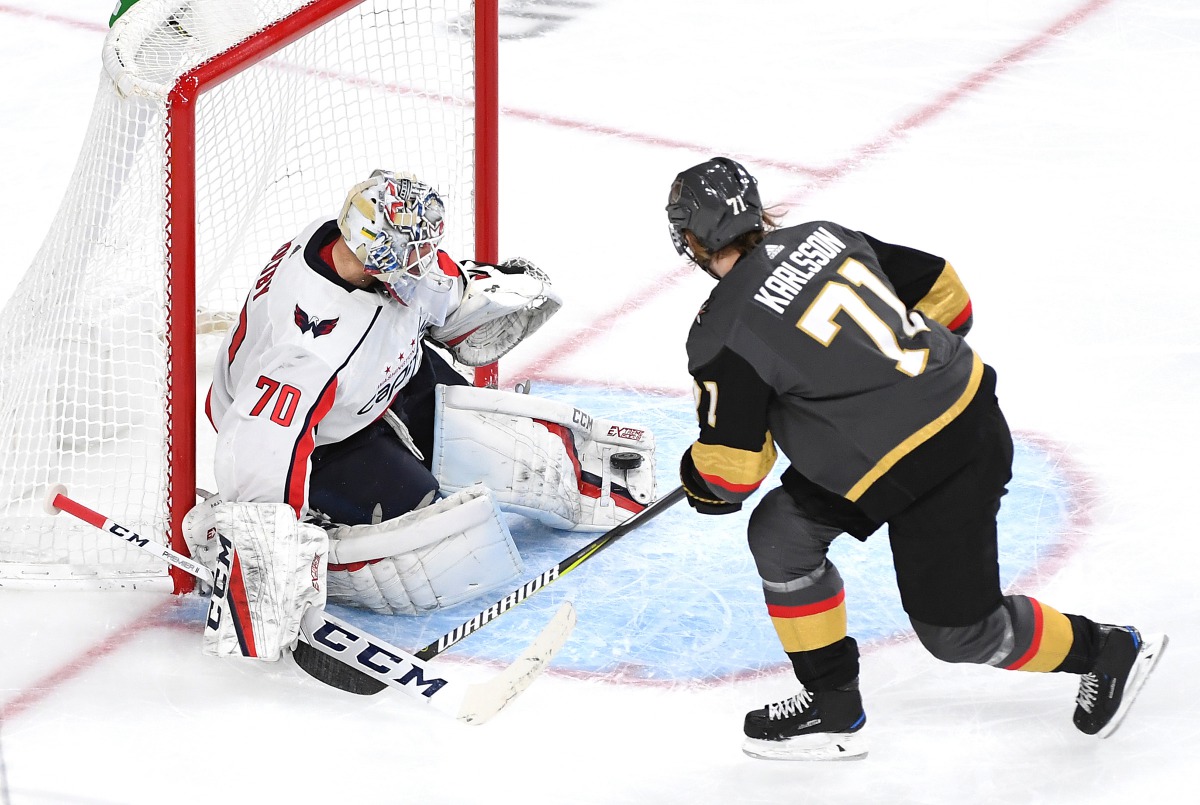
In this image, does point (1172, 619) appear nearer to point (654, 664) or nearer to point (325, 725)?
point (654, 664)

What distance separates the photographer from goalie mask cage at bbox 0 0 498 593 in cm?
297

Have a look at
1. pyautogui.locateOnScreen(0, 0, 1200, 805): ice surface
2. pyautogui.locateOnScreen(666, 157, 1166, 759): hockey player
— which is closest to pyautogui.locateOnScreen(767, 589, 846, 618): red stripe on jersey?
pyautogui.locateOnScreen(666, 157, 1166, 759): hockey player

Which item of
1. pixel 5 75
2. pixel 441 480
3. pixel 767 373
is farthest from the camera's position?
pixel 5 75

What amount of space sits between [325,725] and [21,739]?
523 millimetres

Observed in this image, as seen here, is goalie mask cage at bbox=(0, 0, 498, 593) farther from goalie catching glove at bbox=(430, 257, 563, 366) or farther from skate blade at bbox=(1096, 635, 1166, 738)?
skate blade at bbox=(1096, 635, 1166, 738)

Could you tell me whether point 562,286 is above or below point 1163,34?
below

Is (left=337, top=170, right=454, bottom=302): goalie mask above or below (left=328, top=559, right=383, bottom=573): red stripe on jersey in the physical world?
above

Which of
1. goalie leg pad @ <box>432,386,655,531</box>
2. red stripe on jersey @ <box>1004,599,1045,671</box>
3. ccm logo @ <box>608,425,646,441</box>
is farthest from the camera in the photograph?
ccm logo @ <box>608,425,646,441</box>

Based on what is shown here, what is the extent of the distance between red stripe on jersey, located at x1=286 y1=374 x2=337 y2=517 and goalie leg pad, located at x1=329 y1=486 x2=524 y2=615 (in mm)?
199

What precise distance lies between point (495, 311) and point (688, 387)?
78 cm

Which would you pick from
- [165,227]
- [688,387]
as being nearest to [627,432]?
[688,387]

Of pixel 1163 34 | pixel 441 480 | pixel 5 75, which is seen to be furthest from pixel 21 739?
pixel 1163 34

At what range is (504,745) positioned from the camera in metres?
2.79

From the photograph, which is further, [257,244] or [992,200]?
[992,200]
